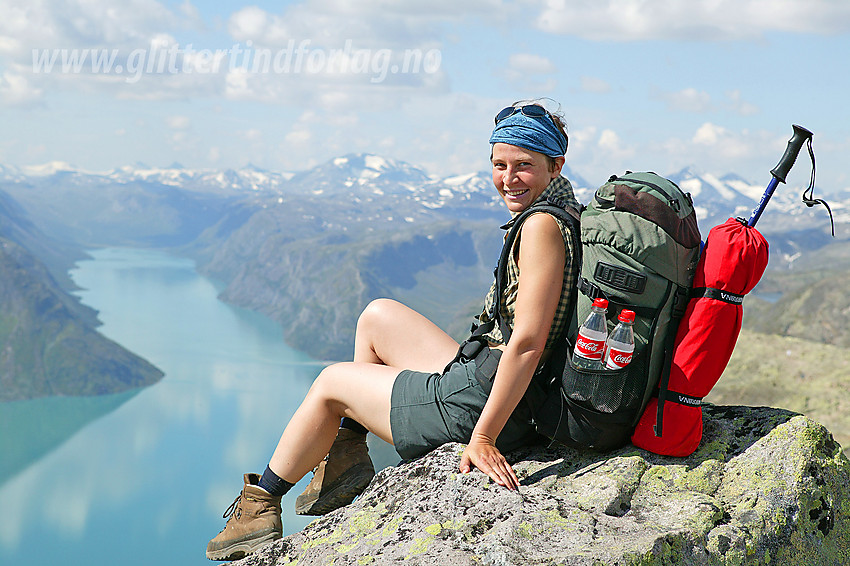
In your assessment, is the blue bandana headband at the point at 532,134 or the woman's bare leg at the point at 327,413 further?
the woman's bare leg at the point at 327,413

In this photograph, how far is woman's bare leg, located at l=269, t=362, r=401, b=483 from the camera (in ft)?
15.4

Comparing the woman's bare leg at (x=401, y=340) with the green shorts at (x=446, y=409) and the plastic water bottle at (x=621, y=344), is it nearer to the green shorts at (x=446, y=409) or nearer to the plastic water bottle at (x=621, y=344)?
the green shorts at (x=446, y=409)

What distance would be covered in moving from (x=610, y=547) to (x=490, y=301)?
5.17 feet

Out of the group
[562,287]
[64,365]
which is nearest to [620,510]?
[562,287]

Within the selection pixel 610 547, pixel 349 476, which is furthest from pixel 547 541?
pixel 349 476

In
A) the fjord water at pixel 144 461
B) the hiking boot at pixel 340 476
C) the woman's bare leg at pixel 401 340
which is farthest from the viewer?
the fjord water at pixel 144 461

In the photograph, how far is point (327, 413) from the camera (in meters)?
4.75

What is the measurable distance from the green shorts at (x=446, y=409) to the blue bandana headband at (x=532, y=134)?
129cm

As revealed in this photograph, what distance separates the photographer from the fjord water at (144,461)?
110m

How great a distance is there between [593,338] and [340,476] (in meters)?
2.43

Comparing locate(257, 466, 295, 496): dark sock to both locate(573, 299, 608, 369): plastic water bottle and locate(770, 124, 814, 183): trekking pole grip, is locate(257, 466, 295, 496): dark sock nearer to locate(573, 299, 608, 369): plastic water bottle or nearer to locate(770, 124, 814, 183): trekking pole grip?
locate(573, 299, 608, 369): plastic water bottle

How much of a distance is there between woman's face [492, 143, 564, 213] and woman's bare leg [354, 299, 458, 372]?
127 cm

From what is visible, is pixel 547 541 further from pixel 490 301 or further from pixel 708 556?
pixel 490 301

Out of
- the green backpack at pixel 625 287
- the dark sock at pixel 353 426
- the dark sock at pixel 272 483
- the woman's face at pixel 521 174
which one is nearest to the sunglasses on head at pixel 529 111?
the woman's face at pixel 521 174
